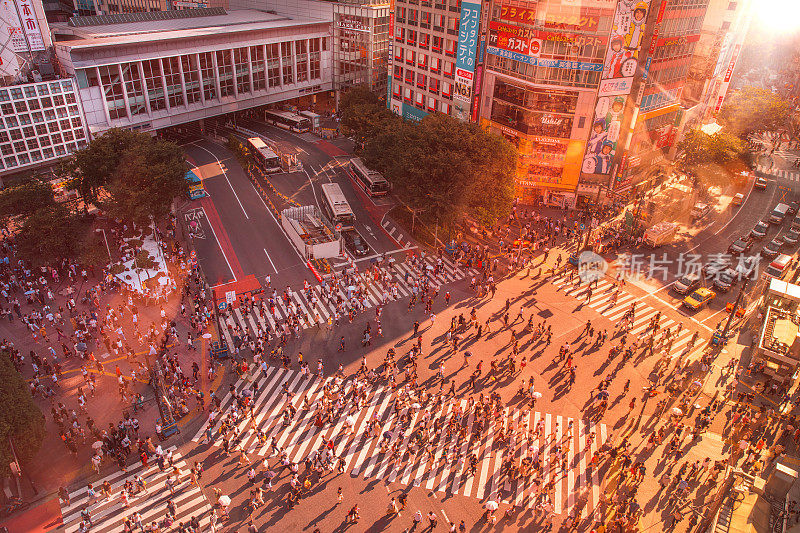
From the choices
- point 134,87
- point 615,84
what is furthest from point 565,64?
point 134,87

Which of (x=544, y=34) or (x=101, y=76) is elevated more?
(x=544, y=34)

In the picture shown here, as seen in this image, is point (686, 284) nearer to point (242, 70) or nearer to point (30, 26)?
point (242, 70)

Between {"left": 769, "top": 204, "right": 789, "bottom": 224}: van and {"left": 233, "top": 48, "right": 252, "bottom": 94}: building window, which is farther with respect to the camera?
{"left": 233, "top": 48, "right": 252, "bottom": 94}: building window

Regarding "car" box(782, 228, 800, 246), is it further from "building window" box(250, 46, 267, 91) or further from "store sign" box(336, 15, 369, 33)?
"building window" box(250, 46, 267, 91)

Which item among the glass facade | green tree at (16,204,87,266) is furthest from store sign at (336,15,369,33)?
green tree at (16,204,87,266)

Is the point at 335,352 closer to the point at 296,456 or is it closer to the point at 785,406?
the point at 296,456

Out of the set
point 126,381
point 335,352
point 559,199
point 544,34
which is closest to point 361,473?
point 335,352

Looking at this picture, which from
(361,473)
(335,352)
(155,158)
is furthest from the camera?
(155,158)
